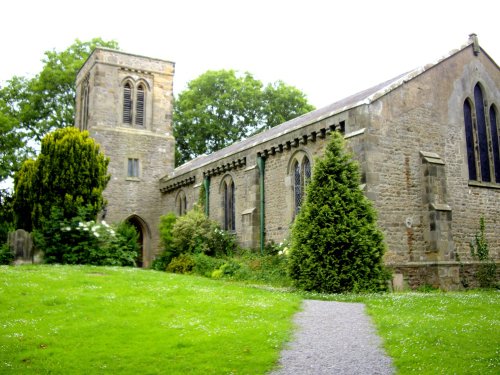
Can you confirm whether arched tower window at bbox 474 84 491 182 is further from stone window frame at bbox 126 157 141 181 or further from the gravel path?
stone window frame at bbox 126 157 141 181

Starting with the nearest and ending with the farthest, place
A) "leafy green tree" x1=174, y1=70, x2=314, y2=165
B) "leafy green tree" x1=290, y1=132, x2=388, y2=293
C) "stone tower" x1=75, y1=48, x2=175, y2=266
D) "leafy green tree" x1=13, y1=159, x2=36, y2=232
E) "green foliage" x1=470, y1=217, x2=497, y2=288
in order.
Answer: "leafy green tree" x1=290, y1=132, x2=388, y2=293 → "green foliage" x1=470, y1=217, x2=497, y2=288 → "leafy green tree" x1=13, y1=159, x2=36, y2=232 → "stone tower" x1=75, y1=48, x2=175, y2=266 → "leafy green tree" x1=174, y1=70, x2=314, y2=165

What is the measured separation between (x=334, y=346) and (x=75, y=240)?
13363 mm

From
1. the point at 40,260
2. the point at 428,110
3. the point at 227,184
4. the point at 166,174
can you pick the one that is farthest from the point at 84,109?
the point at 428,110

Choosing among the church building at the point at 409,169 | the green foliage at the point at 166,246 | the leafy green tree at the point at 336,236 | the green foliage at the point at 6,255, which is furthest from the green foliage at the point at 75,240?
the leafy green tree at the point at 336,236

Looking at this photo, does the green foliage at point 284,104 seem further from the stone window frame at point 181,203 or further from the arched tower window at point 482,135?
the arched tower window at point 482,135

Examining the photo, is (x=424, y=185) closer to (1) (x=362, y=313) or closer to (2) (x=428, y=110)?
(2) (x=428, y=110)

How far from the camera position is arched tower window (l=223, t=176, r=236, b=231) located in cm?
2338

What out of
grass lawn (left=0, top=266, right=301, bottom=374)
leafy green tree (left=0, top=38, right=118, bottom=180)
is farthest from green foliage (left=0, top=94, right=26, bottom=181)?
grass lawn (left=0, top=266, right=301, bottom=374)

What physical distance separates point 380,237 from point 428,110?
Answer: 19.8 ft

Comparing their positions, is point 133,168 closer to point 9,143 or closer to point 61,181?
point 9,143

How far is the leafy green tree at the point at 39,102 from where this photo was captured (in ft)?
112

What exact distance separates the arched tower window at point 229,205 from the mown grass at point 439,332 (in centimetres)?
1208

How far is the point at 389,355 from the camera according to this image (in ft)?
22.7

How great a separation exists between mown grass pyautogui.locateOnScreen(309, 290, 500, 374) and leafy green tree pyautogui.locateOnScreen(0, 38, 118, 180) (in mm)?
28937
